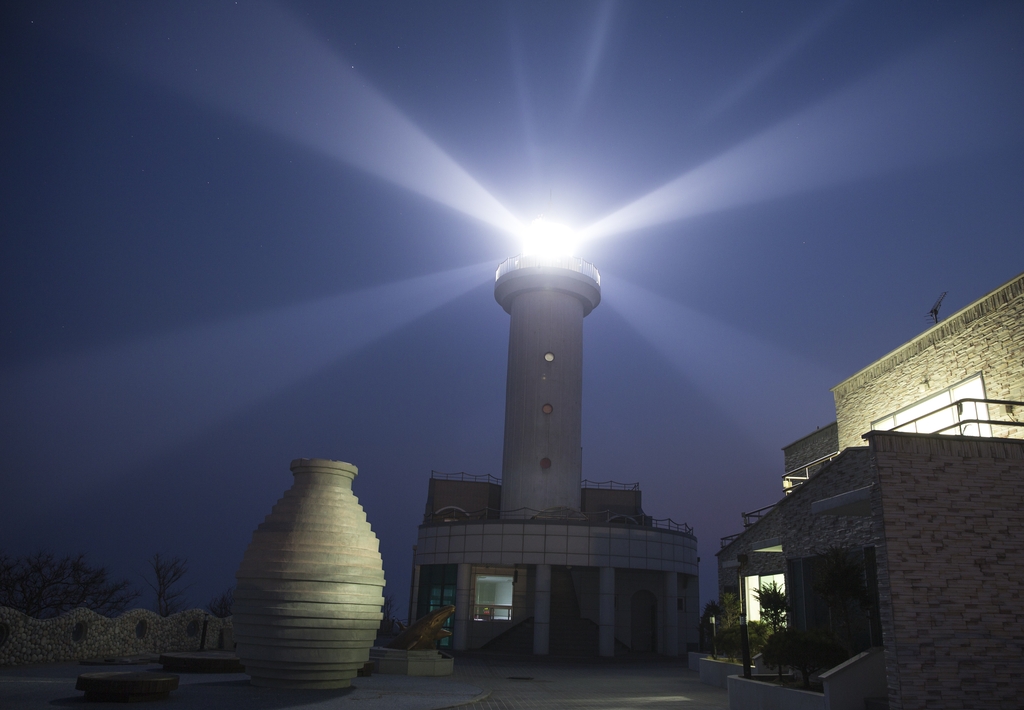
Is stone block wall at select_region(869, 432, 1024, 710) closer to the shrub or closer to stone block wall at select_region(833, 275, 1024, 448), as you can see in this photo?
the shrub

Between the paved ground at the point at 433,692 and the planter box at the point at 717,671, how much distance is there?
0.40 m

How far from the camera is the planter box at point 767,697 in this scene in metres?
13.6

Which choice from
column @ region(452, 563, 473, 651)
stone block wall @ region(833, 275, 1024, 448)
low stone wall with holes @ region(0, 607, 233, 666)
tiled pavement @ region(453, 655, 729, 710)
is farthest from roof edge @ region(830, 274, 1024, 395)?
low stone wall with holes @ region(0, 607, 233, 666)

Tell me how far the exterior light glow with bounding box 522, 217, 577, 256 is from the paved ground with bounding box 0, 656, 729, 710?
78.2ft

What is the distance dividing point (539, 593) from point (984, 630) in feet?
68.4

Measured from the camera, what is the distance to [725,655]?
22625 millimetres

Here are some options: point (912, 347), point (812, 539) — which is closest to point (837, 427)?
point (912, 347)

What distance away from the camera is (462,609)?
32.5m

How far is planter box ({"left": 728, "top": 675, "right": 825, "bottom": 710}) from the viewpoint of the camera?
13.6m

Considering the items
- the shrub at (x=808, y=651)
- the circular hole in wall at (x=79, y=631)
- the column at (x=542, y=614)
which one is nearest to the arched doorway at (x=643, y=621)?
the column at (x=542, y=614)

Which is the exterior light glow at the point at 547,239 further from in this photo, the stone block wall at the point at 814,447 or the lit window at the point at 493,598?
the lit window at the point at 493,598

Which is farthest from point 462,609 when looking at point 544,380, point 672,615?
point 544,380

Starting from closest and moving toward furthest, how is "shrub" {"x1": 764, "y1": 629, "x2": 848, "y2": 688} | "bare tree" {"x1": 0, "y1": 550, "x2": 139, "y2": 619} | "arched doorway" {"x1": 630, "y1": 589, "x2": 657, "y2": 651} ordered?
1. "shrub" {"x1": 764, "y1": 629, "x2": 848, "y2": 688}
2. "bare tree" {"x1": 0, "y1": 550, "x2": 139, "y2": 619}
3. "arched doorway" {"x1": 630, "y1": 589, "x2": 657, "y2": 651}

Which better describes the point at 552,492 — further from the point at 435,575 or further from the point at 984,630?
the point at 984,630
